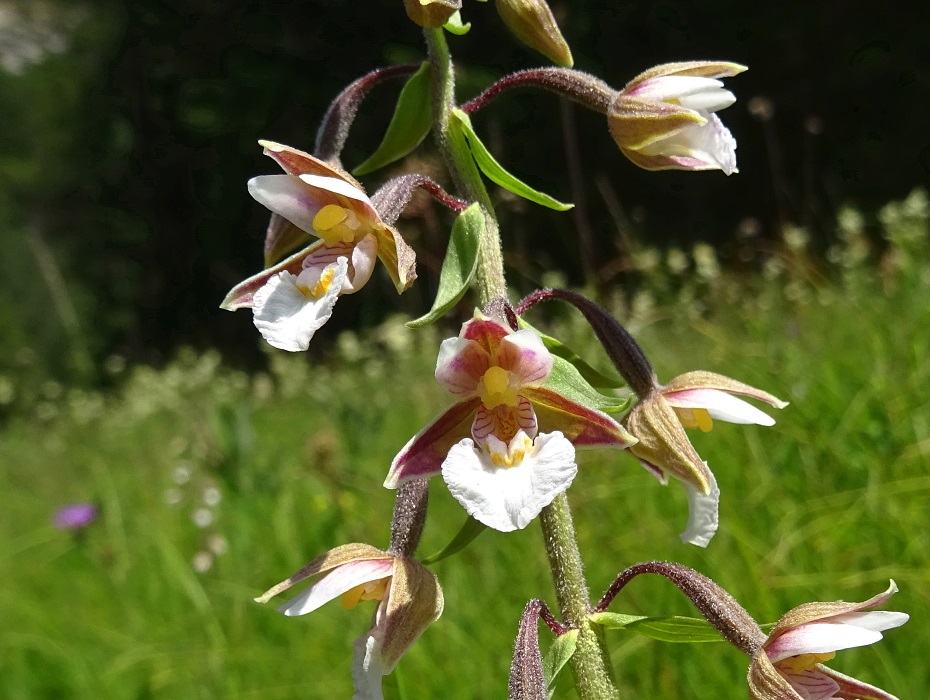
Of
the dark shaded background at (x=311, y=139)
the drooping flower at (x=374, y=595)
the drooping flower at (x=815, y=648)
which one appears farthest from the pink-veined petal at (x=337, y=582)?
the dark shaded background at (x=311, y=139)

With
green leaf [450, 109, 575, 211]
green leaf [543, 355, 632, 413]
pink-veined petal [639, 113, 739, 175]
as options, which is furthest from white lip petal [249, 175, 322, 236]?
pink-veined petal [639, 113, 739, 175]

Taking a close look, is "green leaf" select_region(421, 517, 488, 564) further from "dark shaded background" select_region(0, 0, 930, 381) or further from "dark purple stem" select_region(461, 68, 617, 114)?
"dark shaded background" select_region(0, 0, 930, 381)

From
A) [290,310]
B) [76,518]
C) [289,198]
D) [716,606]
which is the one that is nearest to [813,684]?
[716,606]

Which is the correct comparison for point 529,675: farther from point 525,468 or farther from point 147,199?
point 147,199

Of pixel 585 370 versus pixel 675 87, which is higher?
pixel 675 87

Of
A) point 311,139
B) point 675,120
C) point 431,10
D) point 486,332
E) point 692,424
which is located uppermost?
point 431,10

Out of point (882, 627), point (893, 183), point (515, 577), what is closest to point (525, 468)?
point (882, 627)

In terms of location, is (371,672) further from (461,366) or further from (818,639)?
(818,639)
